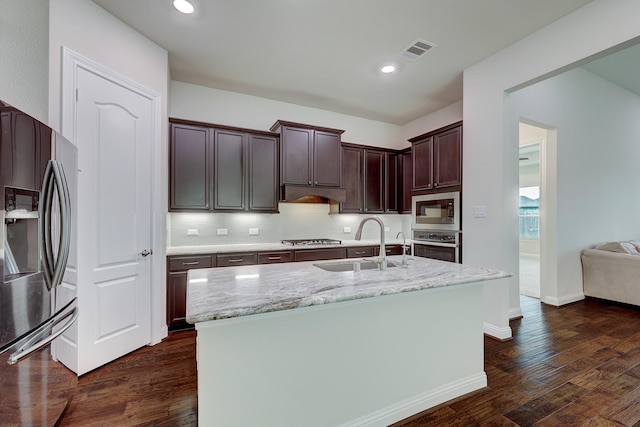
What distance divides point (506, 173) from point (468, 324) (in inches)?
72.0

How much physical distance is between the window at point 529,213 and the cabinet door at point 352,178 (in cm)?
673

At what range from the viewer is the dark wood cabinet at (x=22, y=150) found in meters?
1.18

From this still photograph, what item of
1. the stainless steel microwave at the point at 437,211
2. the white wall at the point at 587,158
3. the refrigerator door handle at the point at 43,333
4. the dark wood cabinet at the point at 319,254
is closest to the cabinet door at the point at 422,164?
the stainless steel microwave at the point at 437,211

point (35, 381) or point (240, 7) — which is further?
point (240, 7)

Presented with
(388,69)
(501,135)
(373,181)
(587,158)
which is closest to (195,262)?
(373,181)

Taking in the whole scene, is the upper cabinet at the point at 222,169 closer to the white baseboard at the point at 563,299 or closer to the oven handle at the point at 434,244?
the oven handle at the point at 434,244

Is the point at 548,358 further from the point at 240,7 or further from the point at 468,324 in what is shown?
the point at 240,7

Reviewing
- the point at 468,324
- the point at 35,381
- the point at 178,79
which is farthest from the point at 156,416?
the point at 178,79

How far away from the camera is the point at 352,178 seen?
14.6 ft

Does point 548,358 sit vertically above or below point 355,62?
below

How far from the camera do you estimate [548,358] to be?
251 centimetres

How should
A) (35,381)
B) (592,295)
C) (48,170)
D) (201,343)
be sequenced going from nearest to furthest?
(201,343) < (35,381) < (48,170) < (592,295)

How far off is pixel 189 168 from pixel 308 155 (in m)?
1.56

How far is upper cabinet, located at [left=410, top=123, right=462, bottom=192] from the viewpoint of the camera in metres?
3.43
